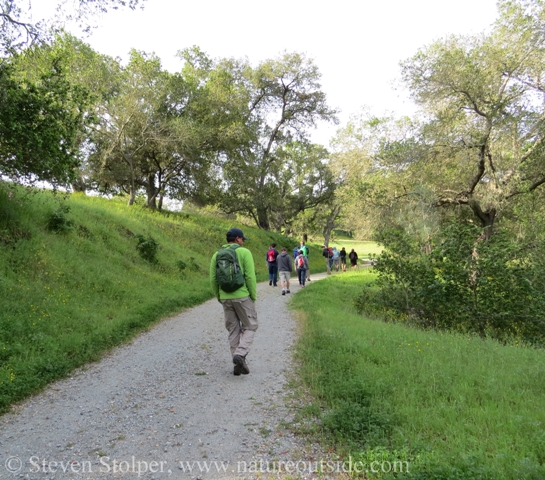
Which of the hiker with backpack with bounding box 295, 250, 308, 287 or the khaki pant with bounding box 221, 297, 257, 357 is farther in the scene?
the hiker with backpack with bounding box 295, 250, 308, 287

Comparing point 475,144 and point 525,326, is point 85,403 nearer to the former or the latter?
point 525,326

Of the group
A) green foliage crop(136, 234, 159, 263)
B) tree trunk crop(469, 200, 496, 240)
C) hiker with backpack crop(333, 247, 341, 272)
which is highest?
tree trunk crop(469, 200, 496, 240)

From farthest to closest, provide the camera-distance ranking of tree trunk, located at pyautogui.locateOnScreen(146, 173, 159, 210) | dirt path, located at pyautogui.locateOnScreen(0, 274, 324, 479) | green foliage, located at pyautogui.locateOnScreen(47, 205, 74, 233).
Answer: tree trunk, located at pyautogui.locateOnScreen(146, 173, 159, 210), green foliage, located at pyautogui.locateOnScreen(47, 205, 74, 233), dirt path, located at pyautogui.locateOnScreen(0, 274, 324, 479)

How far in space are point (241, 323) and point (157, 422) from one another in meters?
1.96

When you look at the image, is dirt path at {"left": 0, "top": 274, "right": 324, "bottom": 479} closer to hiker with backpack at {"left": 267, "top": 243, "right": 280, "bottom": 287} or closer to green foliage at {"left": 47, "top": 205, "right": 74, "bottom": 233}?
green foliage at {"left": 47, "top": 205, "right": 74, "bottom": 233}

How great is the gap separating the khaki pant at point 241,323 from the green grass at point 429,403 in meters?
0.95

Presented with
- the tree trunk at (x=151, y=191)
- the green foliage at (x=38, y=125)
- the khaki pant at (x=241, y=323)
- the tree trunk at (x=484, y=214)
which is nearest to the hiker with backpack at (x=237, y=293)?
the khaki pant at (x=241, y=323)

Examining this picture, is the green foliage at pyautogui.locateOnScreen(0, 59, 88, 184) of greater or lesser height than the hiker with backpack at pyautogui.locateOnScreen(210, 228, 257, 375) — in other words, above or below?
above

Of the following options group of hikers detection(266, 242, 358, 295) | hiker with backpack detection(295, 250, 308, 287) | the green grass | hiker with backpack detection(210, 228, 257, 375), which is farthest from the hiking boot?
A: hiker with backpack detection(295, 250, 308, 287)

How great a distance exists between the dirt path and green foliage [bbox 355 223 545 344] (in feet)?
19.6

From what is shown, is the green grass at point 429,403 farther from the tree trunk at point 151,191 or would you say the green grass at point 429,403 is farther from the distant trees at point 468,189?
the tree trunk at point 151,191

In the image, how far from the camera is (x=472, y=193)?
15.3 m

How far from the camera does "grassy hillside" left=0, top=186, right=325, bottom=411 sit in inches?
223

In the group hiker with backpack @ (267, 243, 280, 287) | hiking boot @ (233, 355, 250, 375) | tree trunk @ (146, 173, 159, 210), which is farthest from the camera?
tree trunk @ (146, 173, 159, 210)
